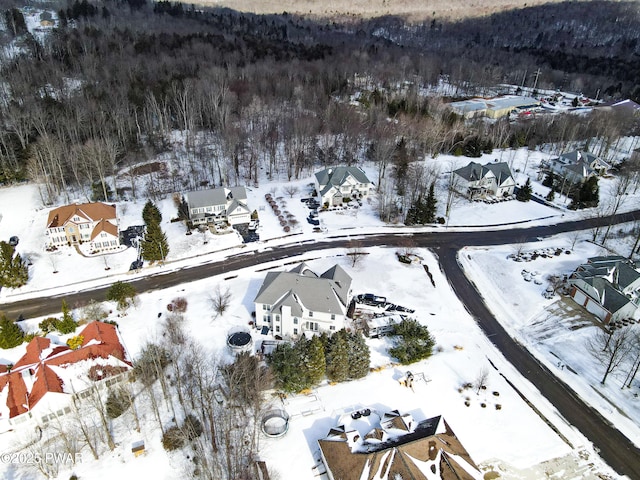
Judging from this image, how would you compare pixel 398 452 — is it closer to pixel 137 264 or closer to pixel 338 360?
pixel 338 360

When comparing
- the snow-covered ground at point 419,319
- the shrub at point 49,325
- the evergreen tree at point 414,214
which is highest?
the evergreen tree at point 414,214

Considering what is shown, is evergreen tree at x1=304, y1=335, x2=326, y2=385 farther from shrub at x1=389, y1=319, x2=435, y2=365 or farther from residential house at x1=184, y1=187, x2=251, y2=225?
residential house at x1=184, y1=187, x2=251, y2=225

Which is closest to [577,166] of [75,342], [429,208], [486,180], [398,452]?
[486,180]

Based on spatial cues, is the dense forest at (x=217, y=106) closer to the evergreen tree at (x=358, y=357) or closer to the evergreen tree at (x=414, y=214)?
the evergreen tree at (x=414, y=214)

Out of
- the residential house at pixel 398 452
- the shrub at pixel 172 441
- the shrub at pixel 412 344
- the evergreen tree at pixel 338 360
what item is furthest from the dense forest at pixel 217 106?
the shrub at pixel 172 441

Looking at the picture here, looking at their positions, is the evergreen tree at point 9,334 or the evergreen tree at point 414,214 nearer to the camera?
the evergreen tree at point 9,334
